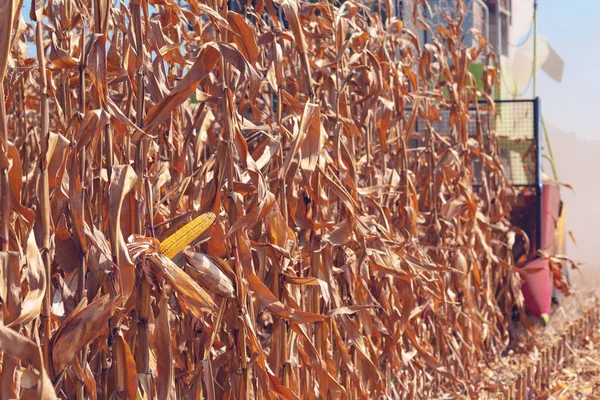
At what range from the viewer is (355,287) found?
93.0 inches

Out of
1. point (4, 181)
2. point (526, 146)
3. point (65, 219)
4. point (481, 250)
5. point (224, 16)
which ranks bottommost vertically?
point (481, 250)

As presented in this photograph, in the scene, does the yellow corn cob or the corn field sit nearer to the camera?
the corn field

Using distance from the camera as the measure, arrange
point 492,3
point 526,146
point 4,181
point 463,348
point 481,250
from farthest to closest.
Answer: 1. point 492,3
2. point 526,146
3. point 481,250
4. point 463,348
5. point 4,181

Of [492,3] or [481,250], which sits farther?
[492,3]

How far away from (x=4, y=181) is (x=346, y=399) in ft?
4.06

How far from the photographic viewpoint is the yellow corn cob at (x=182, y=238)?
1.51m

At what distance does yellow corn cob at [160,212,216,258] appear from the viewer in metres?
1.51

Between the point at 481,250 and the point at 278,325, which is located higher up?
the point at 278,325

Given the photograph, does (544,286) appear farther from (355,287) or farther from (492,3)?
(492,3)

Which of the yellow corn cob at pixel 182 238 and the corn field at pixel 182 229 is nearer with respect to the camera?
the corn field at pixel 182 229

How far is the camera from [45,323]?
135 cm

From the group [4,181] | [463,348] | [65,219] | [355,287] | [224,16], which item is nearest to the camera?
[4,181]

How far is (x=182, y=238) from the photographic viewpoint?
59.7 inches

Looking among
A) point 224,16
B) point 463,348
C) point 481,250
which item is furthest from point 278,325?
point 481,250
